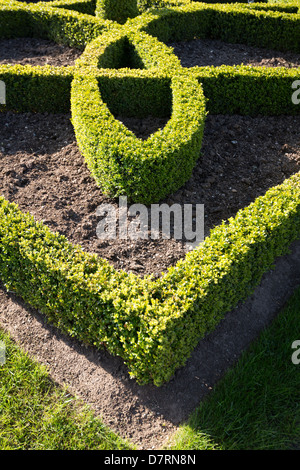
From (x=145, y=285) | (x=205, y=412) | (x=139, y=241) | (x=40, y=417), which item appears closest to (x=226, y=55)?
(x=139, y=241)

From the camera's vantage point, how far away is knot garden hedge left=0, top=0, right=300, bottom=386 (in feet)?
16.7

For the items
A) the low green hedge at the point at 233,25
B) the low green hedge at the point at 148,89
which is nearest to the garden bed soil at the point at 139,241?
the low green hedge at the point at 148,89

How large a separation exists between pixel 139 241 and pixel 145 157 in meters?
1.22

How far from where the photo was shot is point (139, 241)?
21.0 feet

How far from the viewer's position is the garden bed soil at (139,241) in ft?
17.0

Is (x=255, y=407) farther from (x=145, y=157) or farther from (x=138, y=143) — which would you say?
(x=138, y=143)

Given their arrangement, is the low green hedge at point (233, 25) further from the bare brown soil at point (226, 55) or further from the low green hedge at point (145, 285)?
the low green hedge at point (145, 285)

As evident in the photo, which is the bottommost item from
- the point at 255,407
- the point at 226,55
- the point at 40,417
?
the point at 40,417

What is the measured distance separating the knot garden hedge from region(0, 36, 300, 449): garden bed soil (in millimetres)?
243

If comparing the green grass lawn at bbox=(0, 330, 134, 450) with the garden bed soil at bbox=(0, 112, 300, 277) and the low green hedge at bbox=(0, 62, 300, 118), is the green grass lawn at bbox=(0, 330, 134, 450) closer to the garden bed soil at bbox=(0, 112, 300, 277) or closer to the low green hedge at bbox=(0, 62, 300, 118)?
the garden bed soil at bbox=(0, 112, 300, 277)

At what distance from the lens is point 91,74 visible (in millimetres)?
8086

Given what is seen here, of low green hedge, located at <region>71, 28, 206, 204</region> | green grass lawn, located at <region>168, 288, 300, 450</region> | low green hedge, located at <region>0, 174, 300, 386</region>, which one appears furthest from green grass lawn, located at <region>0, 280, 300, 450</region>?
low green hedge, located at <region>71, 28, 206, 204</region>

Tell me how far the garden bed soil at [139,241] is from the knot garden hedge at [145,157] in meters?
0.24

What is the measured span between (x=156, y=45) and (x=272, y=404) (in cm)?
708
